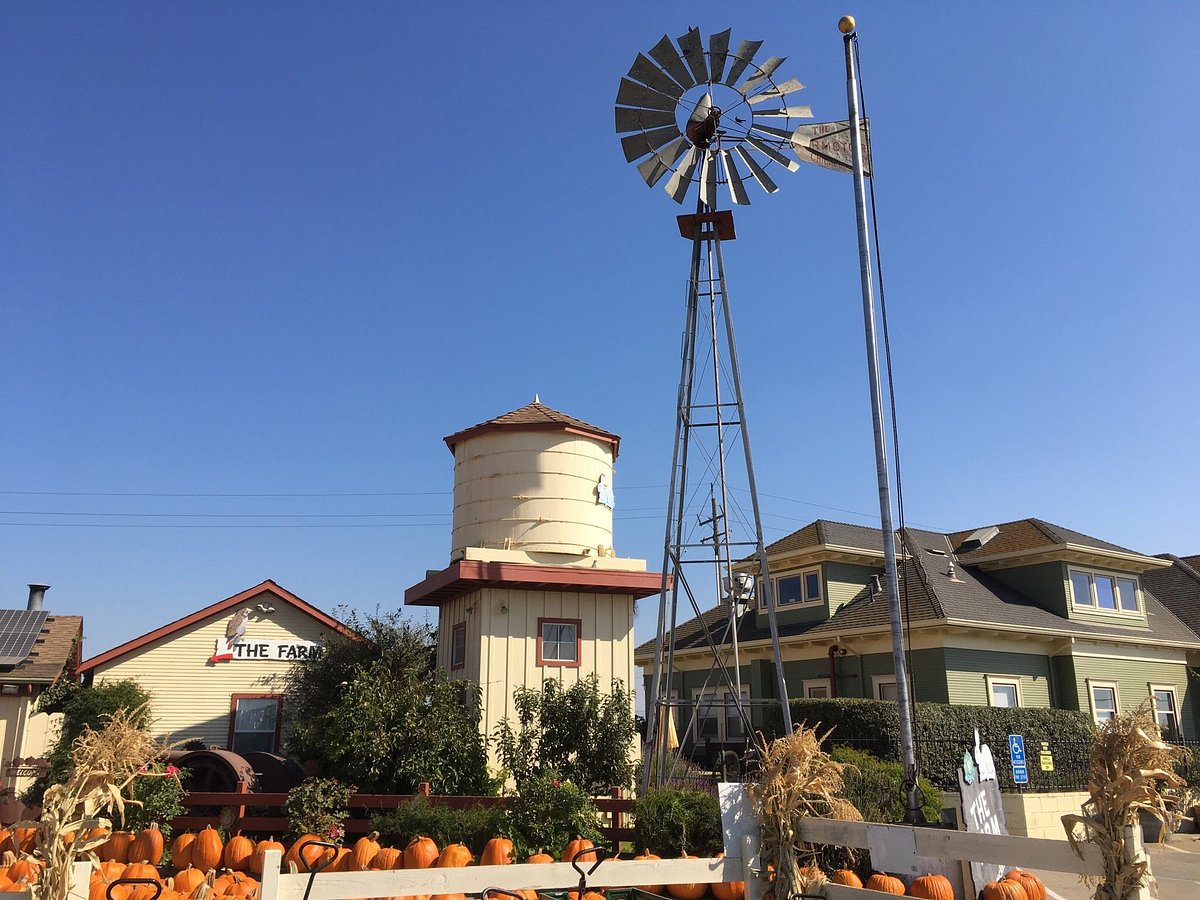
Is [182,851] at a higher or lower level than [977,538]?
lower

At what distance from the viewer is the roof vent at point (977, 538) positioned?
2947 cm

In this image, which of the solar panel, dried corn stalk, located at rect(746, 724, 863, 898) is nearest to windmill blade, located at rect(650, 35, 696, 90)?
dried corn stalk, located at rect(746, 724, 863, 898)

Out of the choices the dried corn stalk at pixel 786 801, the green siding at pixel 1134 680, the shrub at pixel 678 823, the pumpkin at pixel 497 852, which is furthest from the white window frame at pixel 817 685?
the dried corn stalk at pixel 786 801

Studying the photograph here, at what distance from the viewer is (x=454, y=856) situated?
11414 millimetres

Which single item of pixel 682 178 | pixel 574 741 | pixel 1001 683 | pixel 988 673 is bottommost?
pixel 574 741

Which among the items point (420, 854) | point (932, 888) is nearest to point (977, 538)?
point (932, 888)

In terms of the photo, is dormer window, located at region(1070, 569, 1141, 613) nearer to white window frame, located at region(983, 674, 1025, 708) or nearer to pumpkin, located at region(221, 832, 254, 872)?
white window frame, located at region(983, 674, 1025, 708)

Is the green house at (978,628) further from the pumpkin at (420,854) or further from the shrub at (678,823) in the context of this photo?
the pumpkin at (420,854)

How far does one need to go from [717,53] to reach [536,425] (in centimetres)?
779

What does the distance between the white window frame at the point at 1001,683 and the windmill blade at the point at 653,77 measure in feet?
55.0

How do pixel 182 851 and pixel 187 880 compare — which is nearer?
pixel 187 880

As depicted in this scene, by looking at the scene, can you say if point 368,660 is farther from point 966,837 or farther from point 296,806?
point 966,837

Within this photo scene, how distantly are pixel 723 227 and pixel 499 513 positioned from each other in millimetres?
7159

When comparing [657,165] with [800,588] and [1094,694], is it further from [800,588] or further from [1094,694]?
[1094,694]
